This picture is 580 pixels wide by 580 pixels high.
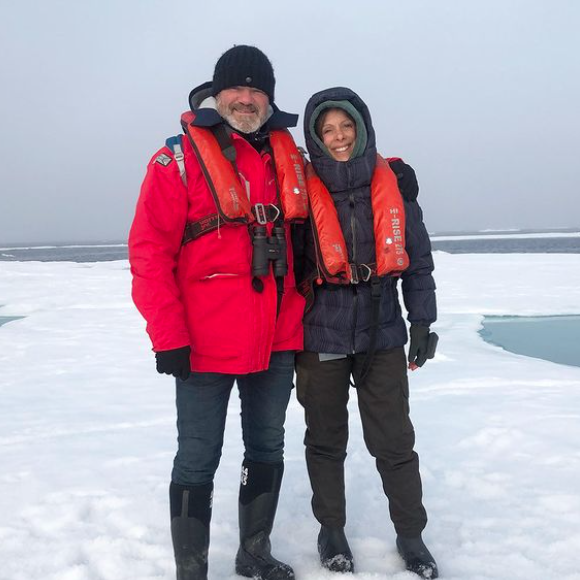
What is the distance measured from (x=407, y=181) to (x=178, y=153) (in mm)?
975

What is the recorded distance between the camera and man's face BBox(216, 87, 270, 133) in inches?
78.9

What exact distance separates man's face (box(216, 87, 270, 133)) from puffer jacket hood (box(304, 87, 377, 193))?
0.27m

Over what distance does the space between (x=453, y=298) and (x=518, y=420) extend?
7.32 meters

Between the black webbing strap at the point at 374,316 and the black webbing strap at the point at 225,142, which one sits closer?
the black webbing strap at the point at 225,142

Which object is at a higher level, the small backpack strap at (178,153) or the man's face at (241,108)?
the man's face at (241,108)

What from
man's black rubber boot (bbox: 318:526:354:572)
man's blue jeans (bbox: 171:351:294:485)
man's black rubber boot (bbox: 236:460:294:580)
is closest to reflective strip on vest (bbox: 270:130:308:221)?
man's blue jeans (bbox: 171:351:294:485)

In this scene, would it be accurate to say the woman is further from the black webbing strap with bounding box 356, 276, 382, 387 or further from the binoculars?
the binoculars

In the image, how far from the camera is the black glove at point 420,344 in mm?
2236

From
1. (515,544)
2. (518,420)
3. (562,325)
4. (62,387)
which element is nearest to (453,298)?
(562,325)

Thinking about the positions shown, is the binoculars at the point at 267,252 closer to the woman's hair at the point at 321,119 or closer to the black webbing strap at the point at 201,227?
the black webbing strap at the point at 201,227

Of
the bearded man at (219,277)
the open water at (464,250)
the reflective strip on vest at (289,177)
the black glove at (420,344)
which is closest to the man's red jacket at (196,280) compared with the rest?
the bearded man at (219,277)

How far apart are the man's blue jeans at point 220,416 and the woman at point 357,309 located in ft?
0.63

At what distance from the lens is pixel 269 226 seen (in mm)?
2010

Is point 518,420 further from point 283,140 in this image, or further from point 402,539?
point 283,140
